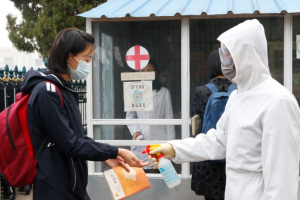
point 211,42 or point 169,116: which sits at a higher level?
point 211,42

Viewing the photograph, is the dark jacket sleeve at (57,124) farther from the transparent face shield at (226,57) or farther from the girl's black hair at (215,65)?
the girl's black hair at (215,65)

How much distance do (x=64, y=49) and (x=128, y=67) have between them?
260 cm

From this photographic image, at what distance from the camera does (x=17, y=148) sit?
226cm

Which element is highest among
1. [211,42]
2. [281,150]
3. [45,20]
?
[45,20]

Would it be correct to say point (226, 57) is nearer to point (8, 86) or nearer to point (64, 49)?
point (64, 49)

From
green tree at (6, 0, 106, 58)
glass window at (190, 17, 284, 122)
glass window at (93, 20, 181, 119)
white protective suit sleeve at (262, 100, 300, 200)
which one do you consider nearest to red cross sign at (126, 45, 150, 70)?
glass window at (93, 20, 181, 119)

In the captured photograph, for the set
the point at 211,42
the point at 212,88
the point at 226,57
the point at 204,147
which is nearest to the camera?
the point at 226,57

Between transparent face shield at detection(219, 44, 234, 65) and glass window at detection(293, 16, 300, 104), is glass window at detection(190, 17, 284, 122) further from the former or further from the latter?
transparent face shield at detection(219, 44, 234, 65)

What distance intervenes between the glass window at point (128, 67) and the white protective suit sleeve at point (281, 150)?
316cm

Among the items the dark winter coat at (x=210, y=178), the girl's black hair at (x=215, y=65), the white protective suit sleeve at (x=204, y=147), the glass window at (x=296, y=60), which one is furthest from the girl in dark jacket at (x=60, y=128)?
the glass window at (x=296, y=60)

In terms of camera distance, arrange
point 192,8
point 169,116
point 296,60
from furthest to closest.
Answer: point 169,116
point 296,60
point 192,8

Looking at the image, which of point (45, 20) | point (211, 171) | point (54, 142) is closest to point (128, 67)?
point (211, 171)

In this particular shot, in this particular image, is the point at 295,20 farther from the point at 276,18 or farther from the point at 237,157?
the point at 237,157

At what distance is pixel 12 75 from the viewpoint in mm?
6105
